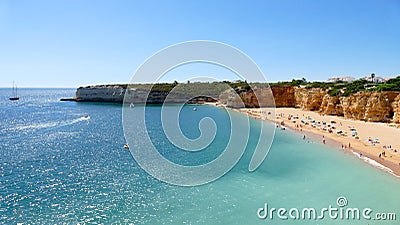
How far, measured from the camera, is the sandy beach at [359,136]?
87.7 feet

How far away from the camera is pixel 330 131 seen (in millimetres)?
39281

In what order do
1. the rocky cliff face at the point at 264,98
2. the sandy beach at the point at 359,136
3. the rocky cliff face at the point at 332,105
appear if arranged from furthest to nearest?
1. the rocky cliff face at the point at 264,98
2. the rocky cliff face at the point at 332,105
3. the sandy beach at the point at 359,136

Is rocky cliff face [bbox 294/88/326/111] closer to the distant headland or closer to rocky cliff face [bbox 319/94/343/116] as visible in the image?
the distant headland

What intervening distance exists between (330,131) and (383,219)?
83.4ft

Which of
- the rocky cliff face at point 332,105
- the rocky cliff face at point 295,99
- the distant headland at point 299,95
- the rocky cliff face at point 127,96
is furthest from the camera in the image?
the rocky cliff face at point 127,96

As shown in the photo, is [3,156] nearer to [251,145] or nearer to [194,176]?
[194,176]

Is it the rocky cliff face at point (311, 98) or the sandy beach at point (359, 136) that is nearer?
the sandy beach at point (359, 136)

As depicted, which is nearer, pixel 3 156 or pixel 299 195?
pixel 299 195

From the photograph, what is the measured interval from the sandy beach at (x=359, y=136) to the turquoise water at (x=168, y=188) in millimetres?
1867

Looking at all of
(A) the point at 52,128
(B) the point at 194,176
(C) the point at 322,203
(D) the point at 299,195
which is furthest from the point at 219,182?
(A) the point at 52,128

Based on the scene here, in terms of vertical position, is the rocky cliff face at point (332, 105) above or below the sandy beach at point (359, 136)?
above

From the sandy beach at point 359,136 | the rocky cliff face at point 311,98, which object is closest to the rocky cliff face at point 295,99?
the rocky cliff face at point 311,98

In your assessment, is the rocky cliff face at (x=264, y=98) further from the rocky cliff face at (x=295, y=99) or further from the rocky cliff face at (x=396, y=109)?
the rocky cliff face at (x=396, y=109)

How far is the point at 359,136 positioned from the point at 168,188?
26.9m
